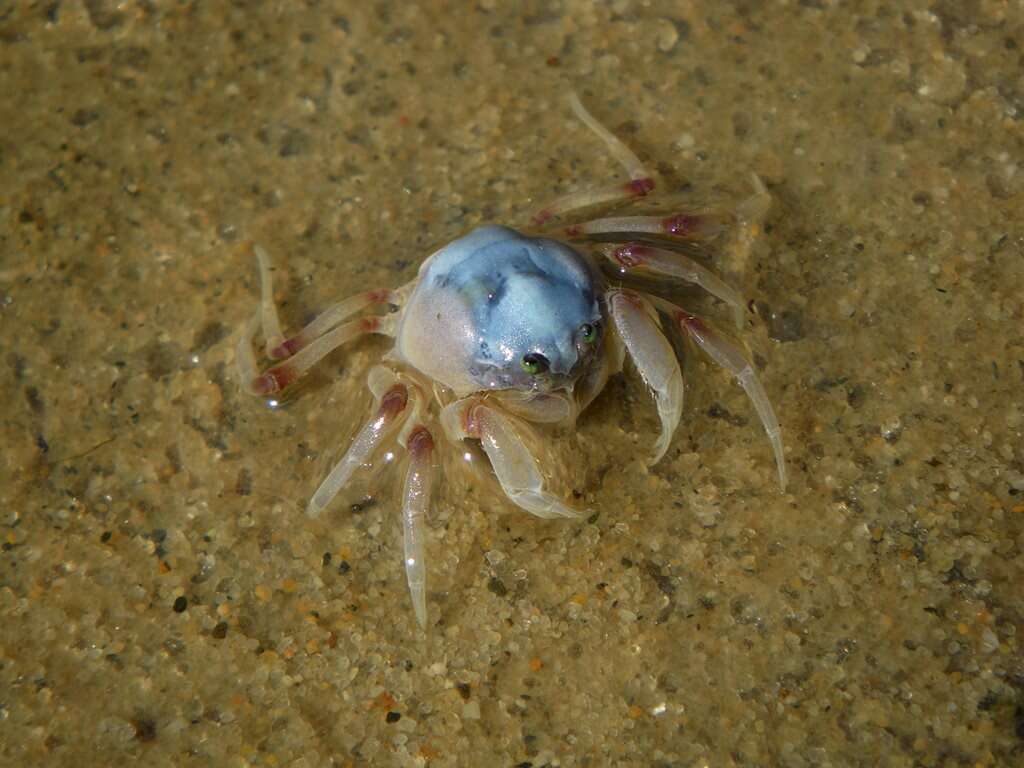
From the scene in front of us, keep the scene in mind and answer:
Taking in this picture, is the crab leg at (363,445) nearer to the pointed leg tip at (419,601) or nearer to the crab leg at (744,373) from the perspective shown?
the pointed leg tip at (419,601)

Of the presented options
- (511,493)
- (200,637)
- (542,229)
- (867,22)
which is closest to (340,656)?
(200,637)

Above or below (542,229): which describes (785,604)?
below

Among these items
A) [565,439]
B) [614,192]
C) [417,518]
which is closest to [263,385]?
[417,518]

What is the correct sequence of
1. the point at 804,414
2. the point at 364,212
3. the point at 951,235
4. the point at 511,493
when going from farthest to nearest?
the point at 364,212
the point at 951,235
the point at 804,414
the point at 511,493

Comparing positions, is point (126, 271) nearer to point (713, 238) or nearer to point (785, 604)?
point (713, 238)

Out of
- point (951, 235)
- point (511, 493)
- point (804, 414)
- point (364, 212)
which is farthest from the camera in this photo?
point (364, 212)

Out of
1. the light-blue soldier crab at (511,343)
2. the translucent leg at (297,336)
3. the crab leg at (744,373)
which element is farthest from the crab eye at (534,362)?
the translucent leg at (297,336)
